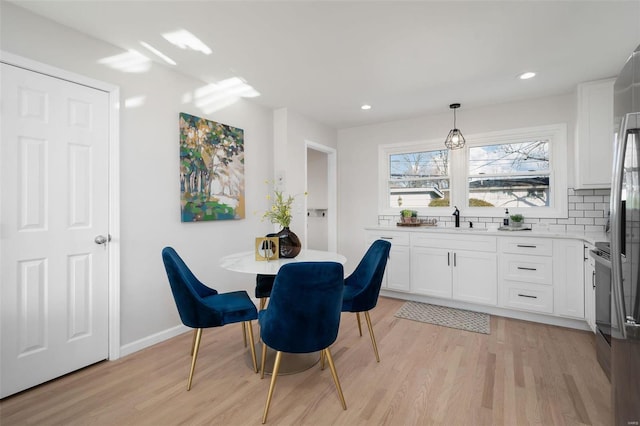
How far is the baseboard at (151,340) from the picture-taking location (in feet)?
8.49

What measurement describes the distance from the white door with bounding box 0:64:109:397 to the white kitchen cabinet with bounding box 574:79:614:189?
4.36 meters

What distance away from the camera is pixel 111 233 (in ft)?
8.21

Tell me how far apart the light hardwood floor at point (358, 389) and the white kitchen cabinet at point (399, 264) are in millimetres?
1187

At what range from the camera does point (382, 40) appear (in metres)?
2.40

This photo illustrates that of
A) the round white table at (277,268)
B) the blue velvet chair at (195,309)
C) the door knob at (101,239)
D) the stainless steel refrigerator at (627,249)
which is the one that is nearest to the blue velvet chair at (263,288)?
the round white table at (277,268)

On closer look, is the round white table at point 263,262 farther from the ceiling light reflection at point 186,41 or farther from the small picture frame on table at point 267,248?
the ceiling light reflection at point 186,41

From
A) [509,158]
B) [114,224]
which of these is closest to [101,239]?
[114,224]

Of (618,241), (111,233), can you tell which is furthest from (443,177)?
(111,233)

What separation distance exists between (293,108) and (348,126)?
117cm

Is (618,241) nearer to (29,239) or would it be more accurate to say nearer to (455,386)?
(455,386)

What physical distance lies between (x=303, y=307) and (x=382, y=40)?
2026mm

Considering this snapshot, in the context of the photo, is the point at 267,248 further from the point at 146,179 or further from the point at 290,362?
the point at 146,179

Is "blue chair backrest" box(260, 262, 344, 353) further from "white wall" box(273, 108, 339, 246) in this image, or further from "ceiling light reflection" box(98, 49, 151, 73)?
"white wall" box(273, 108, 339, 246)

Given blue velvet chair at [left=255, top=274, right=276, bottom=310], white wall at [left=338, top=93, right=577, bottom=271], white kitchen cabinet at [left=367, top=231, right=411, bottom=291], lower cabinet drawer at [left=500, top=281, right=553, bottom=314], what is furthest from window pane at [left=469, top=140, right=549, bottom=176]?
blue velvet chair at [left=255, top=274, right=276, bottom=310]
